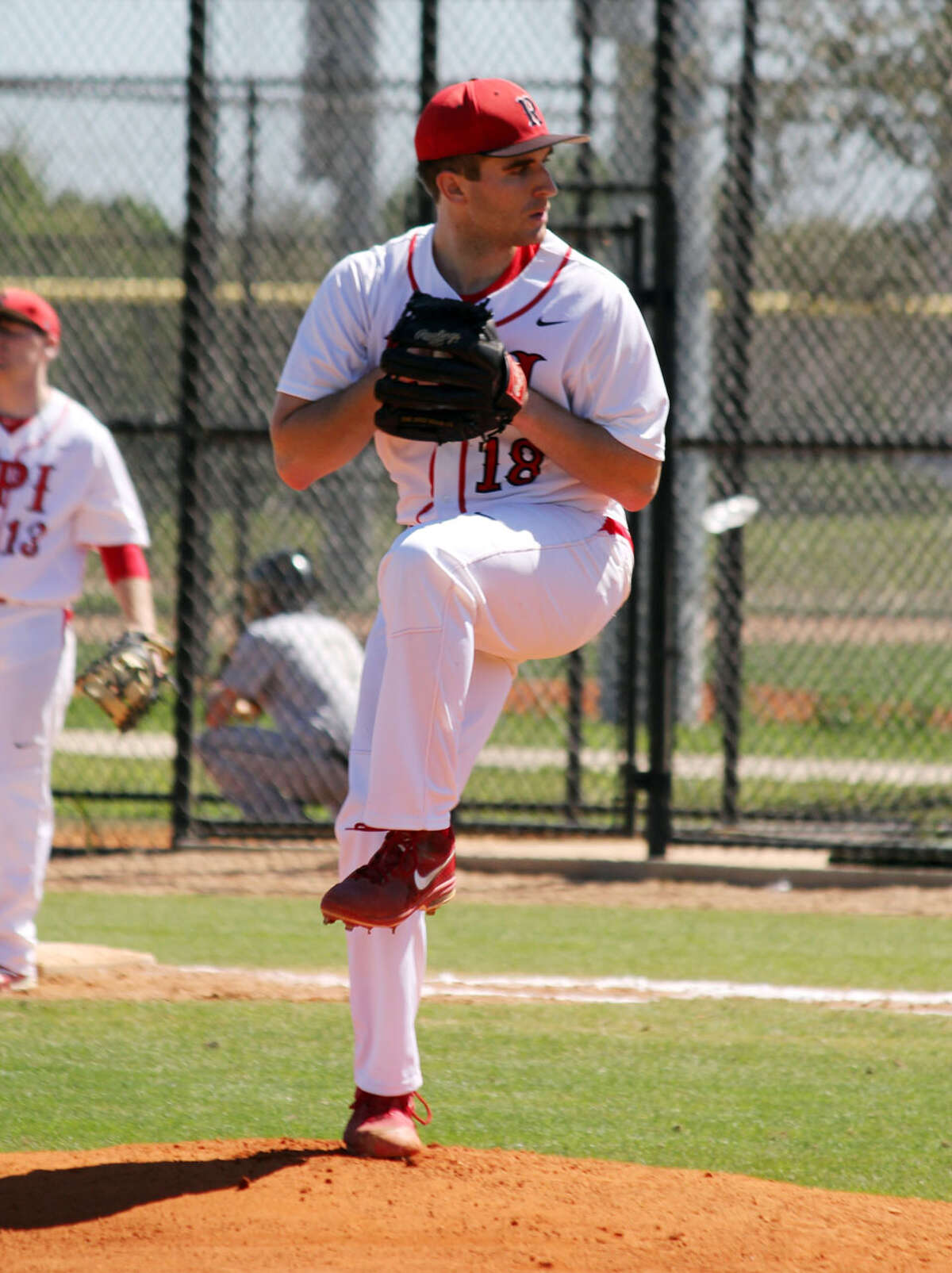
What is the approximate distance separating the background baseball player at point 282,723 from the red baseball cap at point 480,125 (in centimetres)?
550

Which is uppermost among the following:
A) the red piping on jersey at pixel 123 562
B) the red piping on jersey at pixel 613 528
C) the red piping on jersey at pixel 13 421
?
the red piping on jersey at pixel 13 421

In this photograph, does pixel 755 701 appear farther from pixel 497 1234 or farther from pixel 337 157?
pixel 497 1234

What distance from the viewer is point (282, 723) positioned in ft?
28.8

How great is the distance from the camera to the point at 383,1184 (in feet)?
10.2

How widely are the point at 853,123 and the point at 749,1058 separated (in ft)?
19.0

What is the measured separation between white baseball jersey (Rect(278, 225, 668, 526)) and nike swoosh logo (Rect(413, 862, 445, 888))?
73 centimetres

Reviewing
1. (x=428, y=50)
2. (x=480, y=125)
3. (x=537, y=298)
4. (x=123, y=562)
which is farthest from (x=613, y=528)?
(x=428, y=50)

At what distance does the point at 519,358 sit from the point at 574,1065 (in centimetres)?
197

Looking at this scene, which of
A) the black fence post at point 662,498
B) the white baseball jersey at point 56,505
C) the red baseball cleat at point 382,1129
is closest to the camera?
the red baseball cleat at point 382,1129

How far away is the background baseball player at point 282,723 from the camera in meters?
8.71

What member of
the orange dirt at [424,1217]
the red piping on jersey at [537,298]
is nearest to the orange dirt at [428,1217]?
the orange dirt at [424,1217]

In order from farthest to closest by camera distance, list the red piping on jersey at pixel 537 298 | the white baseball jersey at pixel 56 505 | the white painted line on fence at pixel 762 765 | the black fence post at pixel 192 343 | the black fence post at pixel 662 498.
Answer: the white painted line on fence at pixel 762 765, the black fence post at pixel 192 343, the black fence post at pixel 662 498, the white baseball jersey at pixel 56 505, the red piping on jersey at pixel 537 298

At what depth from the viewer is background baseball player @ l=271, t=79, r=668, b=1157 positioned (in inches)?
124

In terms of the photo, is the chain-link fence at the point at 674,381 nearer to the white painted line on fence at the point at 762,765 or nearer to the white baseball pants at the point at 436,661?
the white painted line on fence at the point at 762,765
